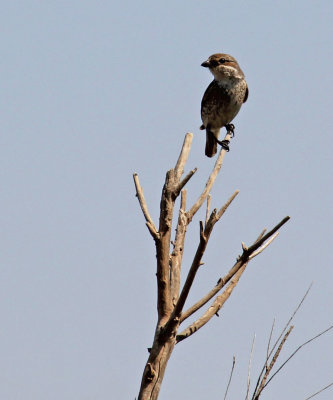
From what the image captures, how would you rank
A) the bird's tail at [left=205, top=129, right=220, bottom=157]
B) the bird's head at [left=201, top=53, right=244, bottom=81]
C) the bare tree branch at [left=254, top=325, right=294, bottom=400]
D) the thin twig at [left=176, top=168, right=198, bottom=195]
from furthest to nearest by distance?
the bird's head at [left=201, top=53, right=244, bottom=81], the bird's tail at [left=205, top=129, right=220, bottom=157], the thin twig at [left=176, top=168, right=198, bottom=195], the bare tree branch at [left=254, top=325, right=294, bottom=400]

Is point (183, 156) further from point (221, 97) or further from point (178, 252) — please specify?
point (221, 97)

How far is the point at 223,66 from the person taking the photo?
8898 millimetres

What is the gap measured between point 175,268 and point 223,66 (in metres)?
4.49

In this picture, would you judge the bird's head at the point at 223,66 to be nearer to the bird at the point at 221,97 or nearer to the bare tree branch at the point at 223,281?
the bird at the point at 221,97

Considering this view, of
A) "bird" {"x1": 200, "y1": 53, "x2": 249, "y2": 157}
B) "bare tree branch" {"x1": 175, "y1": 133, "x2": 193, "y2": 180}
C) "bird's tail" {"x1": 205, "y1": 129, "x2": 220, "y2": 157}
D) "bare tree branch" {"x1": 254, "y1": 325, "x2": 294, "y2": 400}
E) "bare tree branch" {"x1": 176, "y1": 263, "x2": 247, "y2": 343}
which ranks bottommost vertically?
"bare tree branch" {"x1": 254, "y1": 325, "x2": 294, "y2": 400}

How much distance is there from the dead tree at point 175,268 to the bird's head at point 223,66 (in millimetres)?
3608

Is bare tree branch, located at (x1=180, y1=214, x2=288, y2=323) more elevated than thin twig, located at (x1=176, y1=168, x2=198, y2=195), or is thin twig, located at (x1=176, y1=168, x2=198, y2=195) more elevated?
thin twig, located at (x1=176, y1=168, x2=198, y2=195)

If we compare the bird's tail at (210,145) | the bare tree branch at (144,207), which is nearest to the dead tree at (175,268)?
the bare tree branch at (144,207)

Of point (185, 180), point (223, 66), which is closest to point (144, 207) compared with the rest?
point (185, 180)

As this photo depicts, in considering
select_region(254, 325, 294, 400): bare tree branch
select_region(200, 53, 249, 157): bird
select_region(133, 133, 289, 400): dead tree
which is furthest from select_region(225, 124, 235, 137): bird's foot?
select_region(254, 325, 294, 400): bare tree branch

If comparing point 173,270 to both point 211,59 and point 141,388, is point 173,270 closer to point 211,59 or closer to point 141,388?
point 141,388

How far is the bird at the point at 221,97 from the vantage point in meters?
8.80

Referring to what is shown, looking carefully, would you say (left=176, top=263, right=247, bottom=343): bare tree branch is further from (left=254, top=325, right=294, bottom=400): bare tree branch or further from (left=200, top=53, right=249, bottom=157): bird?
(left=200, top=53, right=249, bottom=157): bird

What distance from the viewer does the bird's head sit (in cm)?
889
